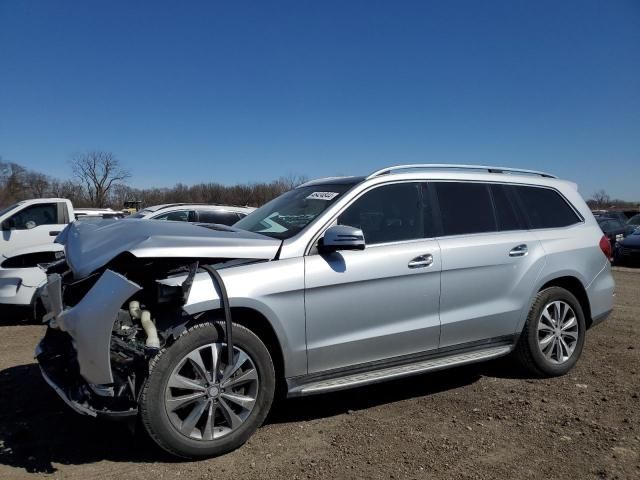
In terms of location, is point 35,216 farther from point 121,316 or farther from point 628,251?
point 628,251

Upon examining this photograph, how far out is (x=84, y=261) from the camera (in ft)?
10.9

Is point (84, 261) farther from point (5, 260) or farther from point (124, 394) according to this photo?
point (5, 260)

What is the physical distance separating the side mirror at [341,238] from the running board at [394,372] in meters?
0.94

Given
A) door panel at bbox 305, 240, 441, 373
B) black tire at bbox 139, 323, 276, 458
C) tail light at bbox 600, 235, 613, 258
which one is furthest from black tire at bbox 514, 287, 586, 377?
black tire at bbox 139, 323, 276, 458

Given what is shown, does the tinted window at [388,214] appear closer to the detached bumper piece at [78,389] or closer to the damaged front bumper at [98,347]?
the damaged front bumper at [98,347]

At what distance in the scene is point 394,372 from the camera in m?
3.83

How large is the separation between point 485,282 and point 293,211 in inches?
67.0

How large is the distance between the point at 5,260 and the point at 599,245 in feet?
24.3

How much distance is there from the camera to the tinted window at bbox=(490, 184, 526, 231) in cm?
461

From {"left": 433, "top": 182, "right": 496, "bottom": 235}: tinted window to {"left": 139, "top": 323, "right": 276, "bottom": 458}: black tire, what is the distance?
1.89 m

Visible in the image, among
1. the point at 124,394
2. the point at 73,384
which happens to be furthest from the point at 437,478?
the point at 73,384

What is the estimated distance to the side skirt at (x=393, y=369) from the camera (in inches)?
140

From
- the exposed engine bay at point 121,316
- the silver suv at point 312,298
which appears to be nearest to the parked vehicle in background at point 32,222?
the silver suv at point 312,298

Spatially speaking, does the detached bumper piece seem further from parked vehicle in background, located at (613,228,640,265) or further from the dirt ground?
parked vehicle in background, located at (613,228,640,265)
